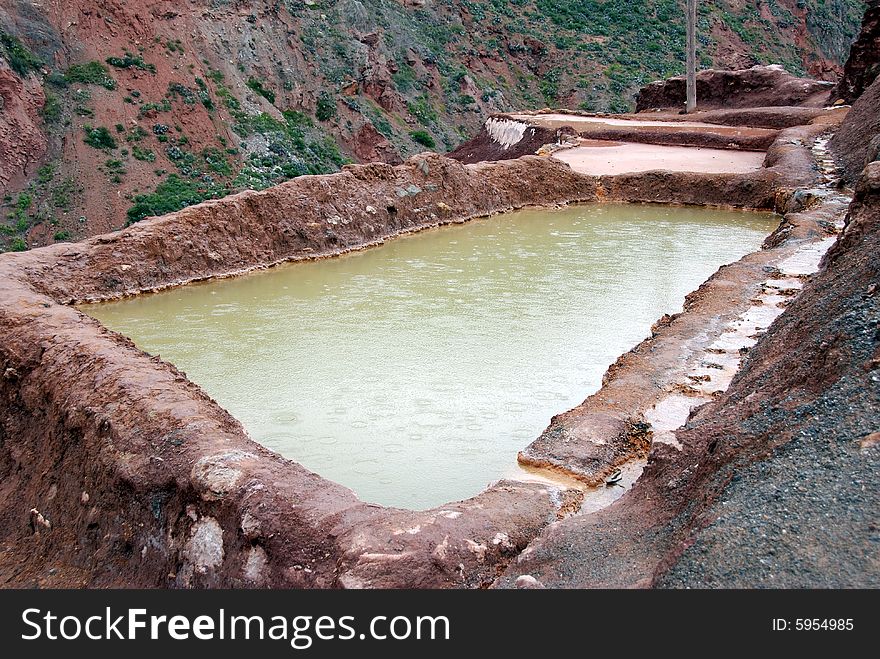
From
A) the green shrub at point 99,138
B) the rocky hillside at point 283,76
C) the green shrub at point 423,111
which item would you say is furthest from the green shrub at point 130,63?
the green shrub at point 423,111

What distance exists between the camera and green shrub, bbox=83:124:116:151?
27.4 meters

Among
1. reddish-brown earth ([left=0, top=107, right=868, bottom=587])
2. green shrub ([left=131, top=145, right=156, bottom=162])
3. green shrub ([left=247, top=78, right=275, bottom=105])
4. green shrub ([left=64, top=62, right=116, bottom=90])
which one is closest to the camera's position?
reddish-brown earth ([left=0, top=107, right=868, bottom=587])

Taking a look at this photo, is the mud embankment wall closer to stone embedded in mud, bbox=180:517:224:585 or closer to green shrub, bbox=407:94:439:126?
stone embedded in mud, bbox=180:517:224:585

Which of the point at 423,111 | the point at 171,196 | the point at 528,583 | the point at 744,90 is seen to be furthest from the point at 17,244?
the point at 528,583

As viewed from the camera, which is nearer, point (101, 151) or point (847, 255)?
point (847, 255)

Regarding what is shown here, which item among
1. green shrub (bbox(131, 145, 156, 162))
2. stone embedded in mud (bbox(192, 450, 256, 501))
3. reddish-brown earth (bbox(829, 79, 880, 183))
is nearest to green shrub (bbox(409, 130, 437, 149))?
green shrub (bbox(131, 145, 156, 162))

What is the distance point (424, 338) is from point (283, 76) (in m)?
30.3

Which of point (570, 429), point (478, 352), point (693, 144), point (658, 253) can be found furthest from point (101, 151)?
point (570, 429)

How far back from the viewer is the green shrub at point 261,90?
111 ft

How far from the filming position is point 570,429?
541 cm

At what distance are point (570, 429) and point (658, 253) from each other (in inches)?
259

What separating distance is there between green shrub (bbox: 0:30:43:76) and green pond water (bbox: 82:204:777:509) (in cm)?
2140

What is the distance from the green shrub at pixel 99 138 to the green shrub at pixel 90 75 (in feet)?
7.13

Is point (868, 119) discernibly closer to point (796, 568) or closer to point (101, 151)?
point (796, 568)
